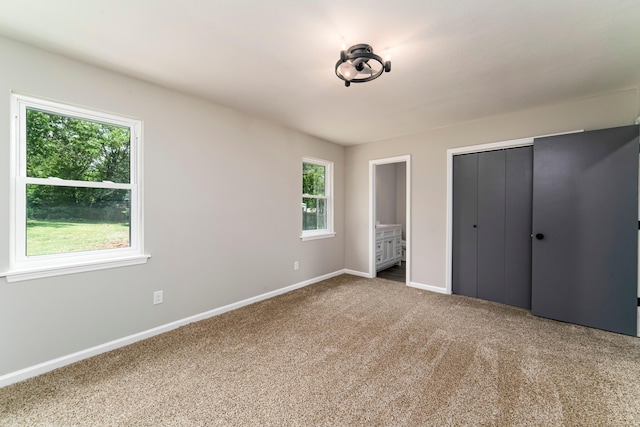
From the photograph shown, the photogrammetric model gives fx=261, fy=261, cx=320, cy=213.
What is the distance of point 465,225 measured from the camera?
3.69 meters

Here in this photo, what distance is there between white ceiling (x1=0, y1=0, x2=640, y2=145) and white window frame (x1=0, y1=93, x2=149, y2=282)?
436mm

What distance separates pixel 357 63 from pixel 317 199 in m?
2.85

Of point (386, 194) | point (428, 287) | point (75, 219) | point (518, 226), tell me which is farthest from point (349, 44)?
point (386, 194)

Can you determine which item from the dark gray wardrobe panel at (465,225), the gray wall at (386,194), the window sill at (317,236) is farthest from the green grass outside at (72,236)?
the gray wall at (386,194)

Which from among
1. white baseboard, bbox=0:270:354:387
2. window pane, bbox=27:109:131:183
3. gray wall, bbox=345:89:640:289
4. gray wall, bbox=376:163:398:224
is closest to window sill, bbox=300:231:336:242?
gray wall, bbox=345:89:640:289

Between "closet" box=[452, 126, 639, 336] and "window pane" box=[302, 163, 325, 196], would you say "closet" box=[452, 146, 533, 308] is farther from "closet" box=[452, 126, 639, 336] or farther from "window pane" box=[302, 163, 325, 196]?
"window pane" box=[302, 163, 325, 196]

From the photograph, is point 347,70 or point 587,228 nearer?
point 347,70

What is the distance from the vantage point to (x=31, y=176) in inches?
78.3

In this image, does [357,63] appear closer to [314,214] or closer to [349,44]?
[349,44]

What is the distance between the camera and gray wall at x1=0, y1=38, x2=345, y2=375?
192 cm

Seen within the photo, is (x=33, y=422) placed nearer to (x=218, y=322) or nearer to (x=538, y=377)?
A: (x=218, y=322)

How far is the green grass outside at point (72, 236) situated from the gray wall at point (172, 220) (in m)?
0.17

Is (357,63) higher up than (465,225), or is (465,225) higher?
(357,63)

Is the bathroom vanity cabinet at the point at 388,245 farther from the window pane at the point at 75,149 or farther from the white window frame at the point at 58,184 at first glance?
the window pane at the point at 75,149
